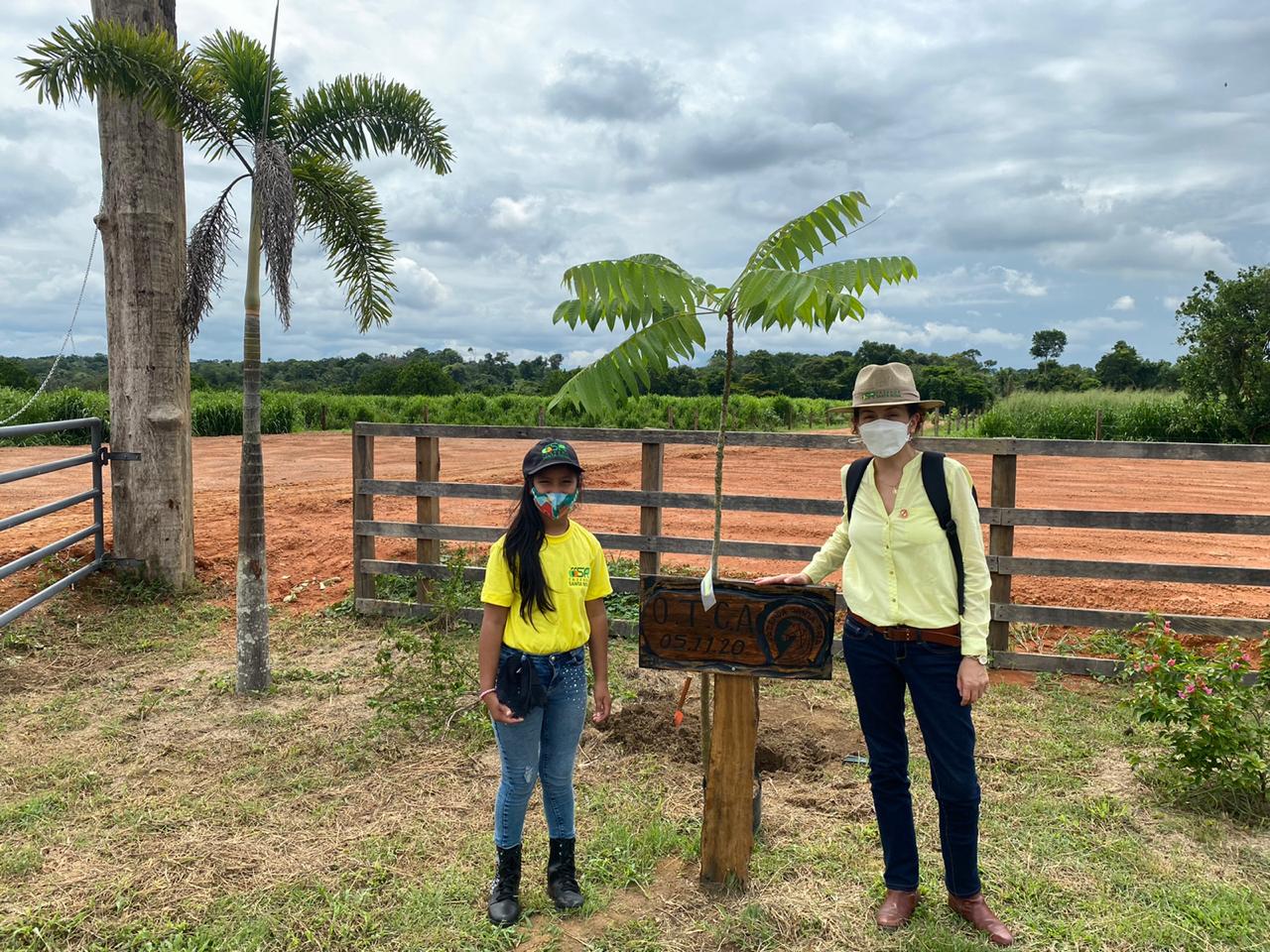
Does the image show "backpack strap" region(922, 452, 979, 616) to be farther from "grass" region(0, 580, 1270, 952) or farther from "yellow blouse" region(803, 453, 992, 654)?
"grass" region(0, 580, 1270, 952)

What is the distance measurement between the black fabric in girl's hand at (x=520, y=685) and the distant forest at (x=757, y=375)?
40478mm

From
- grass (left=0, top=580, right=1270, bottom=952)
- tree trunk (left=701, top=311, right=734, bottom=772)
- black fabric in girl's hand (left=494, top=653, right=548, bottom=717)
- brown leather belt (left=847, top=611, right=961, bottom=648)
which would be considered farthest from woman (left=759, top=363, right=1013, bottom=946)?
black fabric in girl's hand (left=494, top=653, right=548, bottom=717)

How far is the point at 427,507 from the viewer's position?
686cm

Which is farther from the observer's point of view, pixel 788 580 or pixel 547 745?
pixel 788 580

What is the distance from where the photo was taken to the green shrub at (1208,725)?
3730 mm

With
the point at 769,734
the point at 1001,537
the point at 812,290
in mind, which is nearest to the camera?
the point at 812,290

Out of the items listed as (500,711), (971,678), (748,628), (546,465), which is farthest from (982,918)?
(546,465)

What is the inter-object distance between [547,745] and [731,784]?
697 mm

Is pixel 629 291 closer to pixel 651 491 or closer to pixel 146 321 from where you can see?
pixel 651 491

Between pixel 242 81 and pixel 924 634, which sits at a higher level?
pixel 242 81

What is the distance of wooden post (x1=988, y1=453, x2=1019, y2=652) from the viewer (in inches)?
224

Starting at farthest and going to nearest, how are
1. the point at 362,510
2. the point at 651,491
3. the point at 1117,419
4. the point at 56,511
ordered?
the point at 1117,419 → the point at 56,511 → the point at 362,510 → the point at 651,491

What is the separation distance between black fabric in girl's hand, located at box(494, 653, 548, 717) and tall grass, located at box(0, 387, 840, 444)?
2030 cm

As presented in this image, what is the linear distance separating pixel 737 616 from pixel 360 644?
417 centimetres
